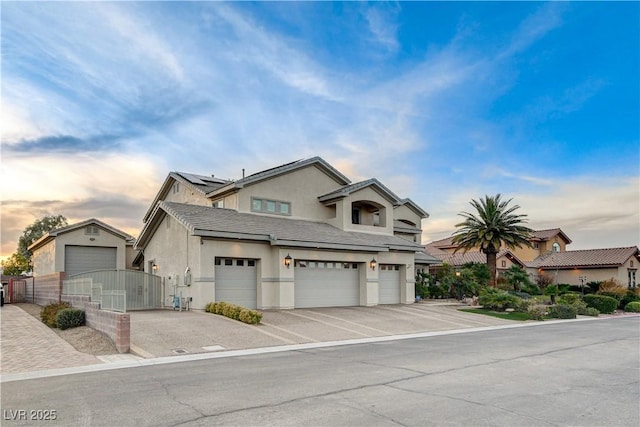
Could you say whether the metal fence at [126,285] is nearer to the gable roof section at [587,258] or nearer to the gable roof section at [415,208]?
the gable roof section at [415,208]

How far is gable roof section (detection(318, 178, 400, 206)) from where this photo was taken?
2808 centimetres

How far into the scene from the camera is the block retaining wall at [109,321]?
43.7 ft

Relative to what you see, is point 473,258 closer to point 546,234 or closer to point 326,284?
point 546,234

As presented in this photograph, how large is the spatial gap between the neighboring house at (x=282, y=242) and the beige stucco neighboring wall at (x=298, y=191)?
0.06 meters

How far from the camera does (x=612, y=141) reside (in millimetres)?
29594

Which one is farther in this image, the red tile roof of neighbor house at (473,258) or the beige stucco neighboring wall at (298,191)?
the red tile roof of neighbor house at (473,258)

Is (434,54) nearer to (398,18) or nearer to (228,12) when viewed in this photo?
(398,18)

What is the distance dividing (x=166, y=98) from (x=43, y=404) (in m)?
17.1

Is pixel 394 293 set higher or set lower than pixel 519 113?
lower

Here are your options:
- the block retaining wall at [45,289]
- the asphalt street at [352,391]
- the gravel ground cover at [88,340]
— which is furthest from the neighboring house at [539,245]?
the gravel ground cover at [88,340]

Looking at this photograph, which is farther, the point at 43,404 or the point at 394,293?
the point at 394,293

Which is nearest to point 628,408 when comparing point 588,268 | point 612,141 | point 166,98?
point 166,98

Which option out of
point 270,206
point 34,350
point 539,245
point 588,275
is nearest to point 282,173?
point 270,206

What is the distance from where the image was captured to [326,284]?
2566 centimetres
